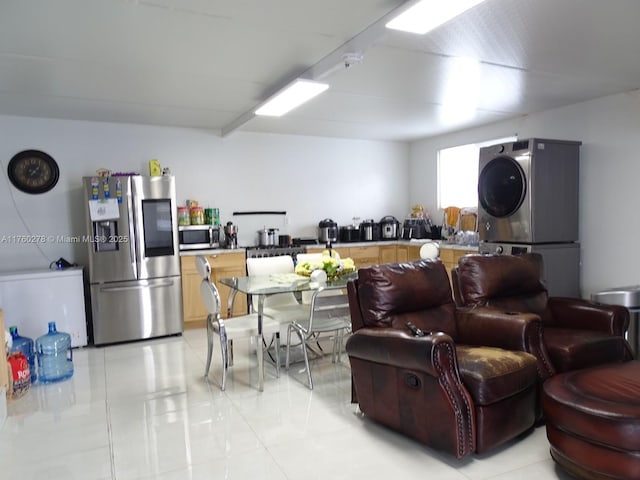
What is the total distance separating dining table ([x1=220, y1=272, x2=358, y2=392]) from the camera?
3280mm

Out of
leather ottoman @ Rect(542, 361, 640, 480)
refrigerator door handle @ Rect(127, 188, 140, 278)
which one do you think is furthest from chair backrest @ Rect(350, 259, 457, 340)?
refrigerator door handle @ Rect(127, 188, 140, 278)

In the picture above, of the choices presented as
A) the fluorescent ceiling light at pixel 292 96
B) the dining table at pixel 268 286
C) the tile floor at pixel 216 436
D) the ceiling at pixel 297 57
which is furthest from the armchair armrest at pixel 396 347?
the fluorescent ceiling light at pixel 292 96

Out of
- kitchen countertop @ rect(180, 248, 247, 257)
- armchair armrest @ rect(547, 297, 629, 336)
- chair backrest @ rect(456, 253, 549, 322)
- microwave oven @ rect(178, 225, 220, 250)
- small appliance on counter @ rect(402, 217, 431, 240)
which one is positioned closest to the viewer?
armchair armrest @ rect(547, 297, 629, 336)

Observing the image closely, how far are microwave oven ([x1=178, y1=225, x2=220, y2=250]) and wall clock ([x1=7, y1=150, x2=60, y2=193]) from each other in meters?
1.47

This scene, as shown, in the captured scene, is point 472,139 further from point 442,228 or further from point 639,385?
point 639,385

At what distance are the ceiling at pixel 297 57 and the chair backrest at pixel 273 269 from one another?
156 centimetres

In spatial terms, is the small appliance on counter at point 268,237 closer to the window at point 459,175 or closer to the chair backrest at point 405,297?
the window at point 459,175

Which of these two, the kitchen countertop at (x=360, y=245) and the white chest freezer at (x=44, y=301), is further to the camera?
the kitchen countertop at (x=360, y=245)

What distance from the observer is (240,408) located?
3047mm

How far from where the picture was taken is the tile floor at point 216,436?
2271 millimetres

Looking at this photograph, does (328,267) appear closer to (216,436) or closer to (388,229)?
(216,436)

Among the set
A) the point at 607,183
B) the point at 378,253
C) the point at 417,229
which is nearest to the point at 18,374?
the point at 378,253

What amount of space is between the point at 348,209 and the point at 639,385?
4.88 m

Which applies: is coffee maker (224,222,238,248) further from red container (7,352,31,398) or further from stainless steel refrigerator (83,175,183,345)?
red container (7,352,31,398)
